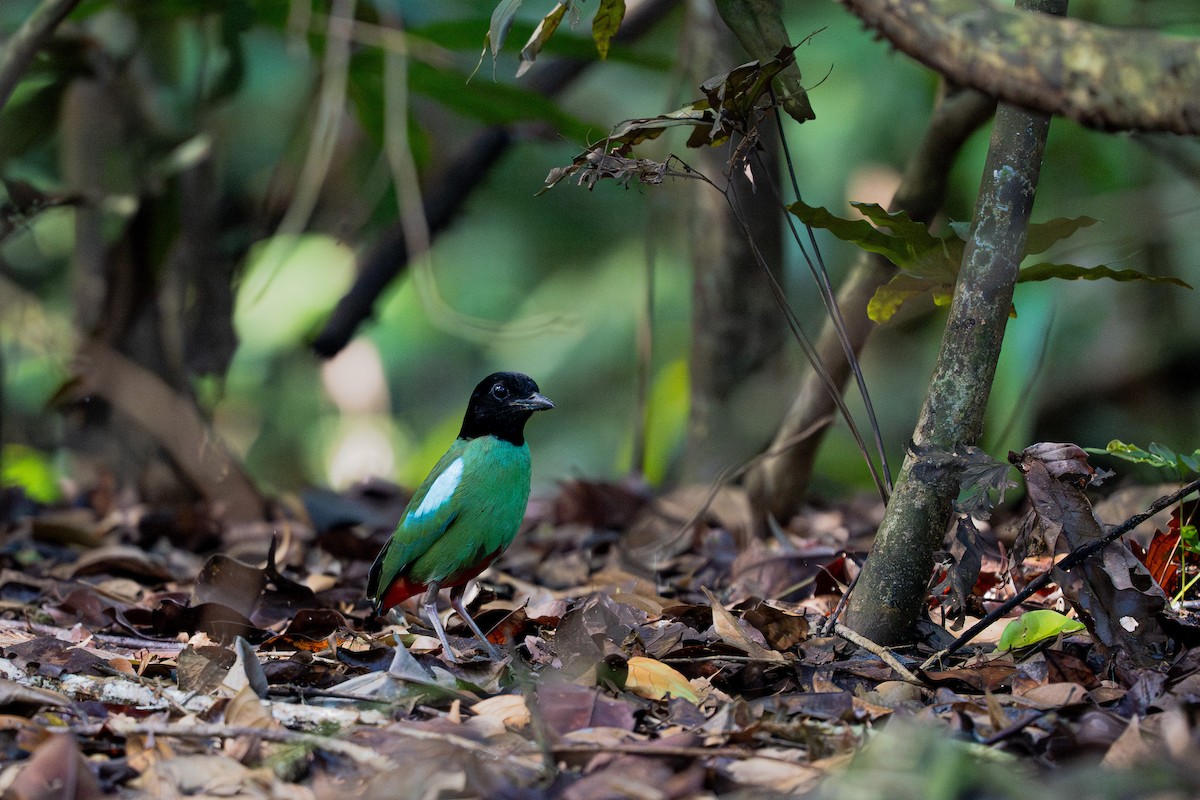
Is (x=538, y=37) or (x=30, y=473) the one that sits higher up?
(x=538, y=37)

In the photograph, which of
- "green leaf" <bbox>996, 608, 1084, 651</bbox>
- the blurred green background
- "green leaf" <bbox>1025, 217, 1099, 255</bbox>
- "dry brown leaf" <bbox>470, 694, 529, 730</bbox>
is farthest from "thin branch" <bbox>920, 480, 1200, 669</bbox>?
the blurred green background

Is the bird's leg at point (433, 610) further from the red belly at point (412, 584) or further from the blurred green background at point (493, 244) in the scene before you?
the blurred green background at point (493, 244)

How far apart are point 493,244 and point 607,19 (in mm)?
7177

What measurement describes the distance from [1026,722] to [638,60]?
430 centimetres

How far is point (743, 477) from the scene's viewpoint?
518cm

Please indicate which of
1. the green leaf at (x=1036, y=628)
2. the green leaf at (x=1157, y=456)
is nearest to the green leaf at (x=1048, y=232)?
the green leaf at (x=1157, y=456)

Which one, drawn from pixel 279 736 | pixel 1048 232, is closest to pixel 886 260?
pixel 1048 232

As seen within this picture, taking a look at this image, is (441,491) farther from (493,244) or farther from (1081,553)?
(493,244)

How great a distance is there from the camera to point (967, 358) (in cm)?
280

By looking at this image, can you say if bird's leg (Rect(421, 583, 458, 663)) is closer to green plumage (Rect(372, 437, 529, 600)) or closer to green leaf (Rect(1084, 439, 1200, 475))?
green plumage (Rect(372, 437, 529, 600))

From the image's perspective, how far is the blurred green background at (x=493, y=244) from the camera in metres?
5.53

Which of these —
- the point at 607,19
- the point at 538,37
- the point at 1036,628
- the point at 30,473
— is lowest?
the point at 30,473

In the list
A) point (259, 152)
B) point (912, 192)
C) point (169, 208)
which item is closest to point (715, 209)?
point (912, 192)

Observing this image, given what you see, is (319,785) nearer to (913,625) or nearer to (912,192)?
(913,625)
